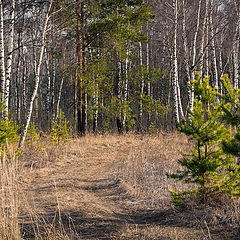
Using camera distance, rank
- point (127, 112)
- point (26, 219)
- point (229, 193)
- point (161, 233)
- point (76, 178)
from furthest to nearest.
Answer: point (127, 112), point (76, 178), point (26, 219), point (229, 193), point (161, 233)

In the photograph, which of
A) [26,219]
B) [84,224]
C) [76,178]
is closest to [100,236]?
[84,224]

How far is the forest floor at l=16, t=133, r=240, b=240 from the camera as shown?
3.68 metres

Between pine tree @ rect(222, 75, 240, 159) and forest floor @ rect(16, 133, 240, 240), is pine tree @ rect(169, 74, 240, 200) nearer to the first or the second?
forest floor @ rect(16, 133, 240, 240)

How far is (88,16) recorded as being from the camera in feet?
48.5

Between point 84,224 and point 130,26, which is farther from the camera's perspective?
point 130,26

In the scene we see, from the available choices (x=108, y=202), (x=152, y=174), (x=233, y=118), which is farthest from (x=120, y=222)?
(x=152, y=174)

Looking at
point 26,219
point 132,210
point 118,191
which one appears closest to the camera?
point 26,219

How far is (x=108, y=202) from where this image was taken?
18.1 ft

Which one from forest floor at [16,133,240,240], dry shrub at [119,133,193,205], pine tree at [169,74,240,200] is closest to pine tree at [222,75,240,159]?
pine tree at [169,74,240,200]

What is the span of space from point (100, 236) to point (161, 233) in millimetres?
817

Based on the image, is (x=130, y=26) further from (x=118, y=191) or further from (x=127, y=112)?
(x=118, y=191)

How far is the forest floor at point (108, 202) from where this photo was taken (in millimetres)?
3684

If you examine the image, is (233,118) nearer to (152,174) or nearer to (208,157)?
(208,157)

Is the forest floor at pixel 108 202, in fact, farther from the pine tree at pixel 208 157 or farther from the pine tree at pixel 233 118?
the pine tree at pixel 233 118
